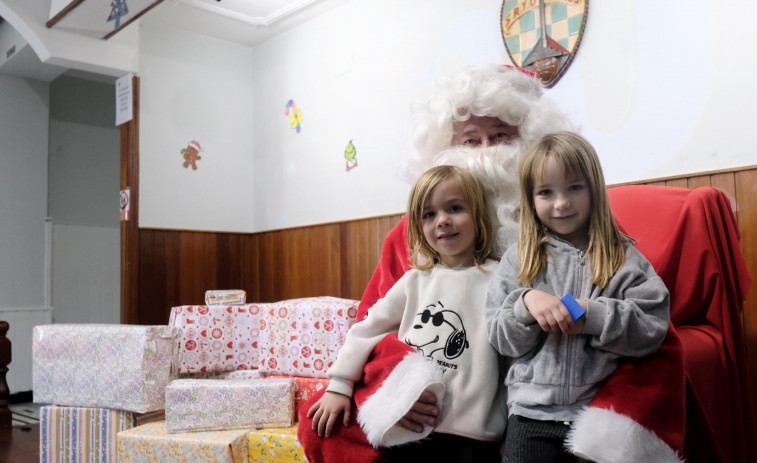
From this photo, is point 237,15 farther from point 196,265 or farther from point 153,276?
point 153,276

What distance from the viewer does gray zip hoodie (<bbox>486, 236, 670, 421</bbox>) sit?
1.04 m

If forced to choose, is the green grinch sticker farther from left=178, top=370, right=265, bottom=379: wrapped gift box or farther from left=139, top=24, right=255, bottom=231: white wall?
left=178, top=370, right=265, bottom=379: wrapped gift box

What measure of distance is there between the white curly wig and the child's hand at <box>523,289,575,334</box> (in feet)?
1.32

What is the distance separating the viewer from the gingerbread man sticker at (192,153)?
4191 mm

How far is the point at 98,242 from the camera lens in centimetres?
551

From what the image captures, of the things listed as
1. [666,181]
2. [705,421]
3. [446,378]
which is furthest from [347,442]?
[666,181]

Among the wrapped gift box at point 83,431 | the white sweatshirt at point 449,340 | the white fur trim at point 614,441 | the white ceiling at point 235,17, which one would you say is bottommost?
the wrapped gift box at point 83,431

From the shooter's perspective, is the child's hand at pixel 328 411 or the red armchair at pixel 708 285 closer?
the child's hand at pixel 328 411

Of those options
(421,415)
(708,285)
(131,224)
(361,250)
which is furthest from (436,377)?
(131,224)

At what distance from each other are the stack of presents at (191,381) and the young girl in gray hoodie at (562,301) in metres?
0.98

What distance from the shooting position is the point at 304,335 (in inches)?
84.1

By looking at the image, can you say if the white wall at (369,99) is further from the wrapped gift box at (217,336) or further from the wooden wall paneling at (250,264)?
the wrapped gift box at (217,336)

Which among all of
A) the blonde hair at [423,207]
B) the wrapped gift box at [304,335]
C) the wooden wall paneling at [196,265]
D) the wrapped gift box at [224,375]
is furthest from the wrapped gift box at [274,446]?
the wooden wall paneling at [196,265]

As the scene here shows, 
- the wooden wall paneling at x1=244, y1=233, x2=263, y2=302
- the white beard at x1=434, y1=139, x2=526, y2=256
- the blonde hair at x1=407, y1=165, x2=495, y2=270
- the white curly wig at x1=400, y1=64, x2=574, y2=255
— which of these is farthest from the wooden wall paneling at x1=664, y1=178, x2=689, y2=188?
the wooden wall paneling at x1=244, y1=233, x2=263, y2=302
